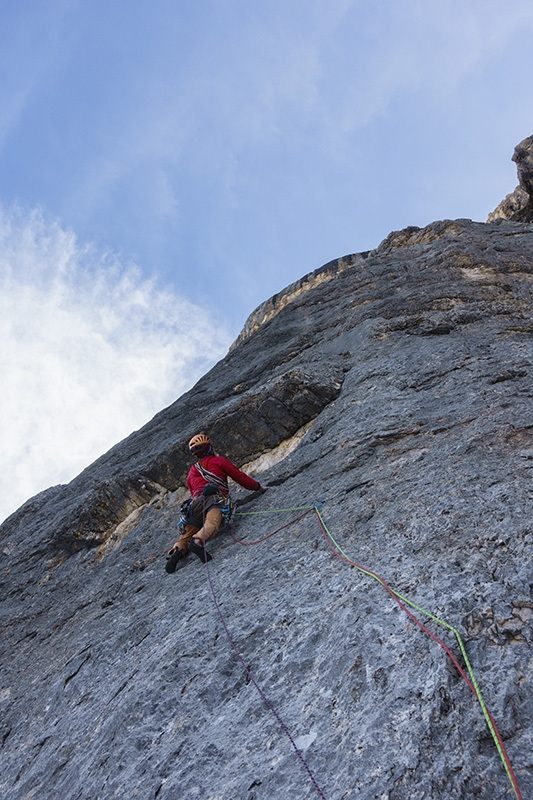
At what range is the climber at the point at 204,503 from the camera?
6.14 meters

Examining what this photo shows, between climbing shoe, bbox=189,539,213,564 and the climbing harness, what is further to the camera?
climbing shoe, bbox=189,539,213,564

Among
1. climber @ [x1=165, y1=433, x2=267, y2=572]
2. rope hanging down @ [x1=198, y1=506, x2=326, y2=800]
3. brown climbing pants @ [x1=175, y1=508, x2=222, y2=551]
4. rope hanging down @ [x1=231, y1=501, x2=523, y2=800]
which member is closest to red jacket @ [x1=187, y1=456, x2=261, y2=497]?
climber @ [x1=165, y1=433, x2=267, y2=572]

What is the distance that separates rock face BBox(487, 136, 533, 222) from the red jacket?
22.3 metres

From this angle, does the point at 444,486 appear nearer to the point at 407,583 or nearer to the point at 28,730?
the point at 407,583

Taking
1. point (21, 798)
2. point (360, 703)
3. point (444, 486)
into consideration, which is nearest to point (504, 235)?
point (444, 486)

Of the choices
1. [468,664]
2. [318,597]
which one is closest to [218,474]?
[318,597]

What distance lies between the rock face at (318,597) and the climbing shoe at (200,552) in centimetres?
17

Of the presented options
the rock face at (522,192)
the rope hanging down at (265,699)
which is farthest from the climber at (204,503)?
the rock face at (522,192)

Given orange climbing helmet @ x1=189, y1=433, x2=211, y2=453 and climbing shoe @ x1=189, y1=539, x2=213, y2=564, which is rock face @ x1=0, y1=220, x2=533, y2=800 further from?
orange climbing helmet @ x1=189, y1=433, x2=211, y2=453

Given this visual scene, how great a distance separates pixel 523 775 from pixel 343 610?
153cm

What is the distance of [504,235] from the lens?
41.8ft

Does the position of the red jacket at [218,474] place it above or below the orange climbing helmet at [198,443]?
below

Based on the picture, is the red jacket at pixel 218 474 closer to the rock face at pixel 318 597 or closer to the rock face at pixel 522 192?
the rock face at pixel 318 597

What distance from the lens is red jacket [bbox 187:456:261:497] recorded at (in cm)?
671
